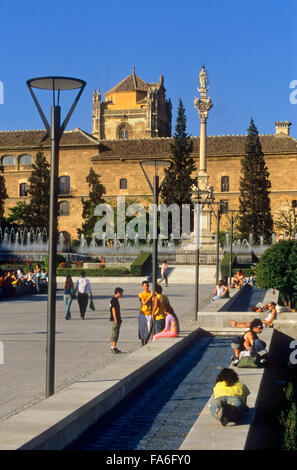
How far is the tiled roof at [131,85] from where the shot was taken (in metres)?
85.9

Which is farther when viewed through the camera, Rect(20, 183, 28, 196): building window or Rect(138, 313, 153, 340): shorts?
Rect(20, 183, 28, 196): building window

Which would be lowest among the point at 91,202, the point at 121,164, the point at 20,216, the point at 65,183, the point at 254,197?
the point at 20,216

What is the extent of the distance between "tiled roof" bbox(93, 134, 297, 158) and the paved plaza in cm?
3914

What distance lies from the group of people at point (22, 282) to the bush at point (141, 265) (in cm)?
686

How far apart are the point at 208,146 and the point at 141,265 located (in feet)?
96.3

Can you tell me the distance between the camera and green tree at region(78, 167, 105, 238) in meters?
54.8

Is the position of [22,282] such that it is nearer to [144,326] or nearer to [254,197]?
[144,326]

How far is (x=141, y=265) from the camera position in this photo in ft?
116

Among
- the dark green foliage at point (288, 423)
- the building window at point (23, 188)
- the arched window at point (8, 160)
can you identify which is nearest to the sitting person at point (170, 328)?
the dark green foliage at point (288, 423)

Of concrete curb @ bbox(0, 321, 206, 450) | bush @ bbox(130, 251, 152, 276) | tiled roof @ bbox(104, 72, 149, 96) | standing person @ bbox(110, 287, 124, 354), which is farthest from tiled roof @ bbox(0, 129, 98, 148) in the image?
concrete curb @ bbox(0, 321, 206, 450)

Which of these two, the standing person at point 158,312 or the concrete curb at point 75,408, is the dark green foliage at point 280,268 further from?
the concrete curb at point 75,408

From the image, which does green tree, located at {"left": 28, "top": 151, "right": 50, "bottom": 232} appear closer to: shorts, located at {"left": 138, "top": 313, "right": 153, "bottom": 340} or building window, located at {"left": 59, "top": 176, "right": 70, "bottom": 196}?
building window, located at {"left": 59, "top": 176, "right": 70, "bottom": 196}

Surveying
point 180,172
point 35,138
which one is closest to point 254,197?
point 180,172
